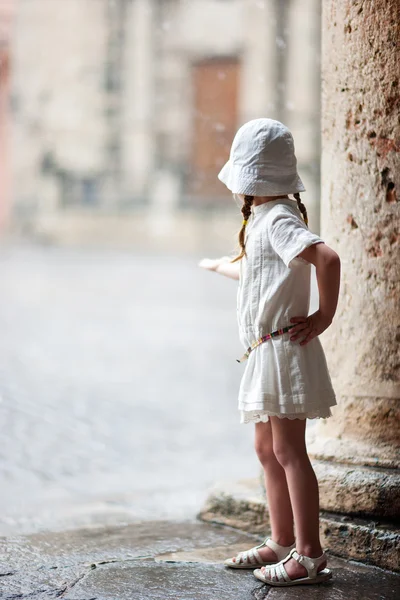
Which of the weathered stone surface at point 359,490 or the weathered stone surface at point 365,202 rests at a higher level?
the weathered stone surface at point 365,202

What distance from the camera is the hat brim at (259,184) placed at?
238 centimetres

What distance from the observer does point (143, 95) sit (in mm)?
24422

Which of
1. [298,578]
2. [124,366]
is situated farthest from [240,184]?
[124,366]

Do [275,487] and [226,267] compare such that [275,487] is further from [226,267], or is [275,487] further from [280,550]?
[226,267]

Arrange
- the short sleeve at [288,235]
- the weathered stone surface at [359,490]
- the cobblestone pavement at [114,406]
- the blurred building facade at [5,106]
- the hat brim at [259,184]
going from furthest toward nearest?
the blurred building facade at [5,106] → the cobblestone pavement at [114,406] → the weathered stone surface at [359,490] → the hat brim at [259,184] → the short sleeve at [288,235]

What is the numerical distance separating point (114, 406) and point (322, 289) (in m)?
3.87

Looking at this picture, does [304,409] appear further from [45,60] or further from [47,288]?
[45,60]

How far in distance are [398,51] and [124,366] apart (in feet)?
16.4

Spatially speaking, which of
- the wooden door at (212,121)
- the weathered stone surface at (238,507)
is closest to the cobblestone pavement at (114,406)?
the weathered stone surface at (238,507)

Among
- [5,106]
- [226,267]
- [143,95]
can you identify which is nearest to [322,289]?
[226,267]

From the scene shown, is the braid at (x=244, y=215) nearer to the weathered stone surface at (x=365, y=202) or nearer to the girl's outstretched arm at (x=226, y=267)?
the girl's outstretched arm at (x=226, y=267)

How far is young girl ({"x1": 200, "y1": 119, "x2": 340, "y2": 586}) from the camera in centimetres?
234

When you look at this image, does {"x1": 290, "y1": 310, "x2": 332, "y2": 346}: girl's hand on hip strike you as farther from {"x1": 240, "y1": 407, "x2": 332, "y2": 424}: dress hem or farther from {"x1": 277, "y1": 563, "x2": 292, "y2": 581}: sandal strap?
{"x1": 277, "y1": 563, "x2": 292, "y2": 581}: sandal strap

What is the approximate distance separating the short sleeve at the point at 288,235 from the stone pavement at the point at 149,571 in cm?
81
